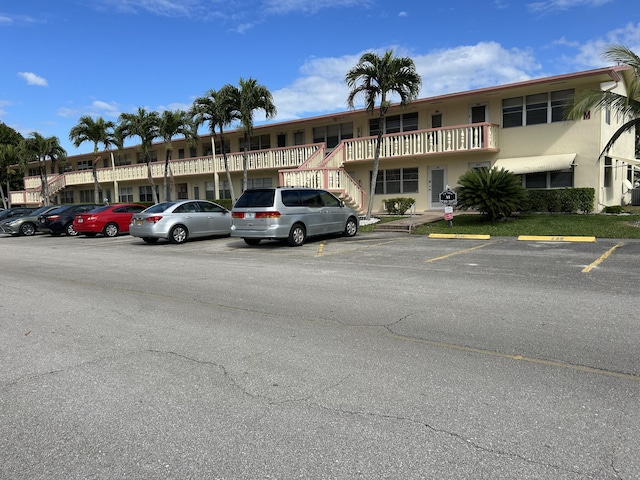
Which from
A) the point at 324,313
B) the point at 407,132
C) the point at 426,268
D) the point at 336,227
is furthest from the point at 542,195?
the point at 324,313

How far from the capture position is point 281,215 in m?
14.0

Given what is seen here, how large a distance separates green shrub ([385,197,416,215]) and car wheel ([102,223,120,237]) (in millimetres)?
12766

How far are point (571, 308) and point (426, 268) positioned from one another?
3.84 metres

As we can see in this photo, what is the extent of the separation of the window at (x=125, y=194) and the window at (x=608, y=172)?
3484 cm

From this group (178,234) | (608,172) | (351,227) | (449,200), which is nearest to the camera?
(178,234)

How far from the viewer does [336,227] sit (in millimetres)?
16109

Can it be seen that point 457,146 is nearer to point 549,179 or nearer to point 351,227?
point 549,179

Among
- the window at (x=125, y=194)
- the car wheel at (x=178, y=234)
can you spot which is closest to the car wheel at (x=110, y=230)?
the car wheel at (x=178, y=234)

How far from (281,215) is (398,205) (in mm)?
10584

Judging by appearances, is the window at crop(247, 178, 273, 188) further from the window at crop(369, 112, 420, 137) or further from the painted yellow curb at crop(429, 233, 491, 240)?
the painted yellow curb at crop(429, 233, 491, 240)

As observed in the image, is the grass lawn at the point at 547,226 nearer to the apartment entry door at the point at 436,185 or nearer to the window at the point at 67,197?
the apartment entry door at the point at 436,185

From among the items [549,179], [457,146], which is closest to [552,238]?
[549,179]

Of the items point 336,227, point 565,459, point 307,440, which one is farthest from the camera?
point 336,227

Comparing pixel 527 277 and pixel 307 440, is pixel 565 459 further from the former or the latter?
pixel 527 277
